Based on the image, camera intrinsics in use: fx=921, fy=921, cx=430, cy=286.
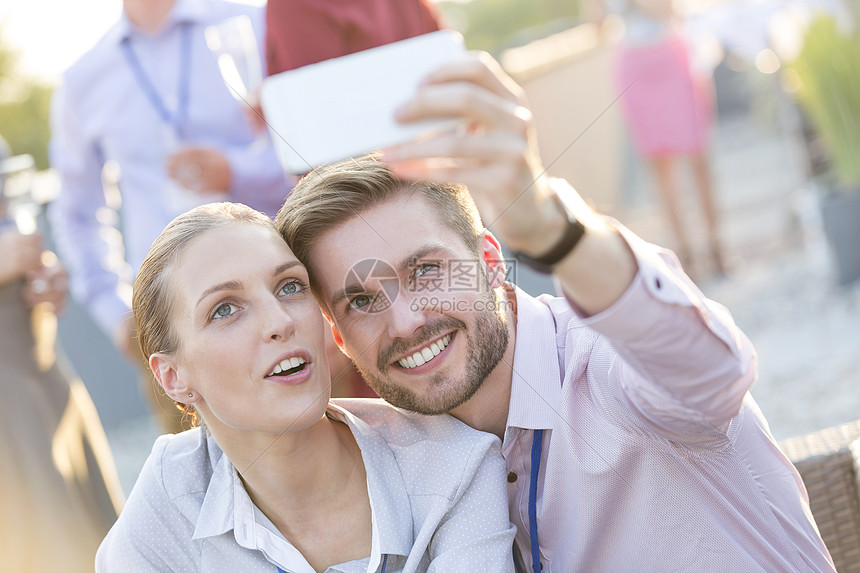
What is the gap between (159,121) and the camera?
3.26 metres

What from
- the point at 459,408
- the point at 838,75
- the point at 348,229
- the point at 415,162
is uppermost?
the point at 415,162

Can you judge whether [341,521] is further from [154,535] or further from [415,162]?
[415,162]

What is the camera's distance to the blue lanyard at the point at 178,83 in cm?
319

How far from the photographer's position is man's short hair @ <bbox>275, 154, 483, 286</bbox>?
2.08 meters

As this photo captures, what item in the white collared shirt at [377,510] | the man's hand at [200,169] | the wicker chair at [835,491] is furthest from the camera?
the man's hand at [200,169]

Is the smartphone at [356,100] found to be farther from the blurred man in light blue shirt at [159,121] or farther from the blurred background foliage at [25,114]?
the blurred background foliage at [25,114]

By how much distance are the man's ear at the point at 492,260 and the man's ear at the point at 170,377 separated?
72cm

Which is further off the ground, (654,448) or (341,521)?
(654,448)

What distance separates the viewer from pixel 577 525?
184 centimetres

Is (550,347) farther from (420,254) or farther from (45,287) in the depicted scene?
(45,287)

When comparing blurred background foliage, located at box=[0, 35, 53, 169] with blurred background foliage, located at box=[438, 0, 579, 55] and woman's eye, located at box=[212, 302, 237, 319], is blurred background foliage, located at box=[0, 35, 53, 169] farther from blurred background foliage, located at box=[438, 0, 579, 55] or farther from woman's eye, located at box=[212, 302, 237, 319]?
woman's eye, located at box=[212, 302, 237, 319]

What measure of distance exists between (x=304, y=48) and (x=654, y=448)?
1.62 meters

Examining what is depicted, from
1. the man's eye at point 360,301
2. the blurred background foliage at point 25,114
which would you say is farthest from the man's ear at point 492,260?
the blurred background foliage at point 25,114

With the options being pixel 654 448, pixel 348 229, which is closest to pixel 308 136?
pixel 348 229
